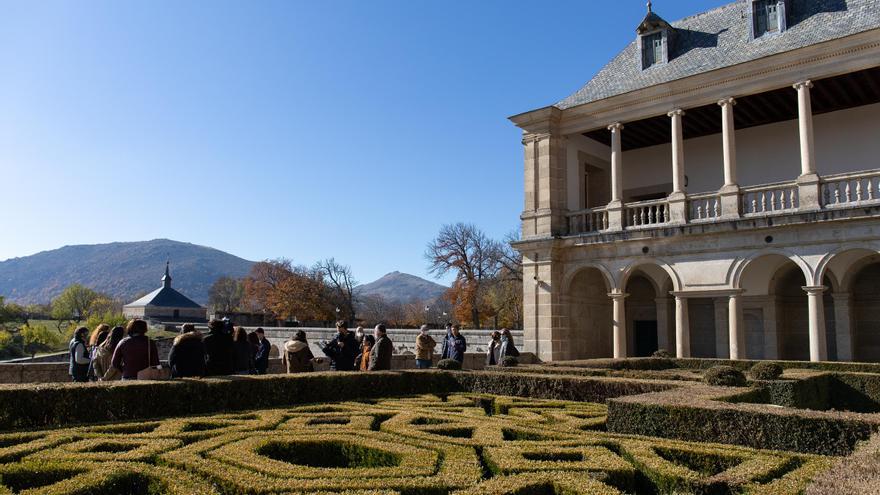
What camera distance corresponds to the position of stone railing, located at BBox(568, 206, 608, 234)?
2292 cm

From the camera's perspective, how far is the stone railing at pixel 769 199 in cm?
1869

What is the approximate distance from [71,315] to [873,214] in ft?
315

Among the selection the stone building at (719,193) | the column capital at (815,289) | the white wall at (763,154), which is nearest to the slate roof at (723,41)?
the stone building at (719,193)

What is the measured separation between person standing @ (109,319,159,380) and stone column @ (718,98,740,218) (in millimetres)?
16264

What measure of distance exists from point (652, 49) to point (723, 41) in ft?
8.46

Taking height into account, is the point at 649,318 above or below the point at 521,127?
below

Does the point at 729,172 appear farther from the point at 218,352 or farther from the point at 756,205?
the point at 218,352

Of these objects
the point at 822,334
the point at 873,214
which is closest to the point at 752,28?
the point at 873,214

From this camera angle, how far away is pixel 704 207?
21797mm

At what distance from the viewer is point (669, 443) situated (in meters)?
6.84

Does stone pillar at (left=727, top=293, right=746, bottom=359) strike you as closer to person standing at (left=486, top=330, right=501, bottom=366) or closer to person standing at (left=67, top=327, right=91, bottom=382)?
person standing at (left=486, top=330, right=501, bottom=366)

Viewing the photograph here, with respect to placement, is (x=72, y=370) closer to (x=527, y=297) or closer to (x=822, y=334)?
(x=527, y=297)

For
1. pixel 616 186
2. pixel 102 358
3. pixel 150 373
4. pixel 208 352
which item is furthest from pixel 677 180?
pixel 102 358

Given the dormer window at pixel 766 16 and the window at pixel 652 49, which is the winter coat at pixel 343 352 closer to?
the window at pixel 652 49
